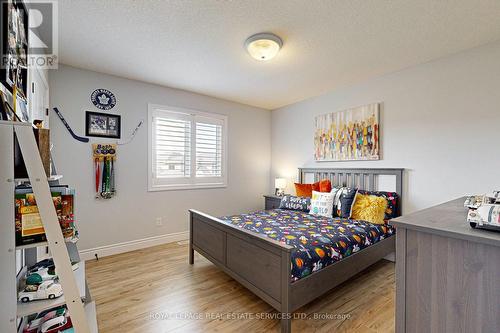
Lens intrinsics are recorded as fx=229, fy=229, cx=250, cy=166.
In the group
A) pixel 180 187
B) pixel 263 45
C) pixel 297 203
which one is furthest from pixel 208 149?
pixel 263 45

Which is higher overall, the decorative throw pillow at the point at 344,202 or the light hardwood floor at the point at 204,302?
the decorative throw pillow at the point at 344,202

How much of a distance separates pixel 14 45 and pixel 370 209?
3.51m

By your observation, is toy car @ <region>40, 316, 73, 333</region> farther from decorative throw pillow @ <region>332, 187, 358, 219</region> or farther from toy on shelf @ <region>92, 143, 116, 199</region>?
decorative throw pillow @ <region>332, 187, 358, 219</region>

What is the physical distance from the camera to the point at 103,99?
3.11 metres

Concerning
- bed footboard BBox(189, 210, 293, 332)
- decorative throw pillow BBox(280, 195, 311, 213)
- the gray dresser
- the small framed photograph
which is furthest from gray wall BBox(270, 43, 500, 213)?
the small framed photograph

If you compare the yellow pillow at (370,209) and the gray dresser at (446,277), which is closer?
the gray dresser at (446,277)

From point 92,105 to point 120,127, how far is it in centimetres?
42

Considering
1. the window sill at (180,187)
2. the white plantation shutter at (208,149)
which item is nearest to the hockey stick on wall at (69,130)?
the window sill at (180,187)

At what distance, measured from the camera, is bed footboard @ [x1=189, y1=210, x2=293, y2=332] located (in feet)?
5.50

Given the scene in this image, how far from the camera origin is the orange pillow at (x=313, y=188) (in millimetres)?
3535

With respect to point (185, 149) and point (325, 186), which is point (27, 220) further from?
point (325, 186)

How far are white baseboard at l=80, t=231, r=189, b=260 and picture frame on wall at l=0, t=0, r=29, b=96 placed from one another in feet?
7.28

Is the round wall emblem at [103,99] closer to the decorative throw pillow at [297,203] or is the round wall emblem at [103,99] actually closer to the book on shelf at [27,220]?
the book on shelf at [27,220]

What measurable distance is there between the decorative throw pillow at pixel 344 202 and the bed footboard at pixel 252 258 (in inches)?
61.3
